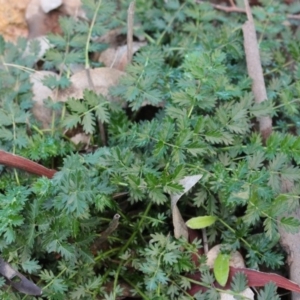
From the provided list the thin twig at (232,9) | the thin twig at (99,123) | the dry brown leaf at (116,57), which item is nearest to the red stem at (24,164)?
the thin twig at (99,123)

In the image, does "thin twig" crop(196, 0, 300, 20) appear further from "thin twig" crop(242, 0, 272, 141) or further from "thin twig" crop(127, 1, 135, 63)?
"thin twig" crop(127, 1, 135, 63)

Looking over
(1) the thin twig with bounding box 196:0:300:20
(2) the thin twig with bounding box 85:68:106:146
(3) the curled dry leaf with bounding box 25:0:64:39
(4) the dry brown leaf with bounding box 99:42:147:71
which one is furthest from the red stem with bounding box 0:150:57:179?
(1) the thin twig with bounding box 196:0:300:20

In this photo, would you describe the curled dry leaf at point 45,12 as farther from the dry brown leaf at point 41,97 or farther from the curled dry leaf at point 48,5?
the dry brown leaf at point 41,97

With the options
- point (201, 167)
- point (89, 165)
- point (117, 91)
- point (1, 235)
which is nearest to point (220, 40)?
point (117, 91)

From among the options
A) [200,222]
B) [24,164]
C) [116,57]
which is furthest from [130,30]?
[200,222]

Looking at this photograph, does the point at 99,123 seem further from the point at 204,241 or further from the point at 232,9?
the point at 232,9

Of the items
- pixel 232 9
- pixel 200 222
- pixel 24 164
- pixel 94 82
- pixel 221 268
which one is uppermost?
pixel 232 9

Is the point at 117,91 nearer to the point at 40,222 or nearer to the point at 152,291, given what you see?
the point at 40,222
